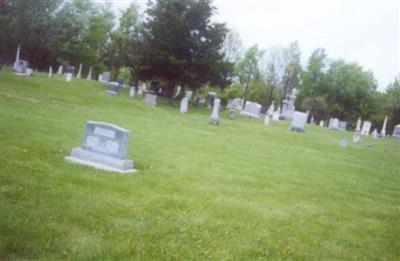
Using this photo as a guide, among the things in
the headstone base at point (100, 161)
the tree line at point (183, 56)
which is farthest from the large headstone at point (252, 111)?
the headstone base at point (100, 161)

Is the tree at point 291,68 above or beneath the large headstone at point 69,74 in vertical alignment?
above

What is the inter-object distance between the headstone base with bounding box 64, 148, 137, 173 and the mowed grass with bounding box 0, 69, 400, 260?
1.06 feet

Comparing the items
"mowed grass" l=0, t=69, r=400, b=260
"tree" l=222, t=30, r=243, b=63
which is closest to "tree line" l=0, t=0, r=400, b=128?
"tree" l=222, t=30, r=243, b=63

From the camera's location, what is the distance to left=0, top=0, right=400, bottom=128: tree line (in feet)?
104

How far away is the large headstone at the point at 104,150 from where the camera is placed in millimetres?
9422

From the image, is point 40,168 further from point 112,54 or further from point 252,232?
point 112,54

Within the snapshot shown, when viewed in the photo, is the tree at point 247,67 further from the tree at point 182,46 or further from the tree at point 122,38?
the tree at point 182,46

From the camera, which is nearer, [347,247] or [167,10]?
[347,247]

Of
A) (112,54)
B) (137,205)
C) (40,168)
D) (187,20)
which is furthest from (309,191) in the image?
(112,54)

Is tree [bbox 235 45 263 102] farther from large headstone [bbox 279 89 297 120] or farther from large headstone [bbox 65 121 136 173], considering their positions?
large headstone [bbox 65 121 136 173]

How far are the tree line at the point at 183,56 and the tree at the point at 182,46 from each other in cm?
→ 8

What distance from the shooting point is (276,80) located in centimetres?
7744

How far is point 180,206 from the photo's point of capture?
734cm

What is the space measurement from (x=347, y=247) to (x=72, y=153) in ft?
20.1
